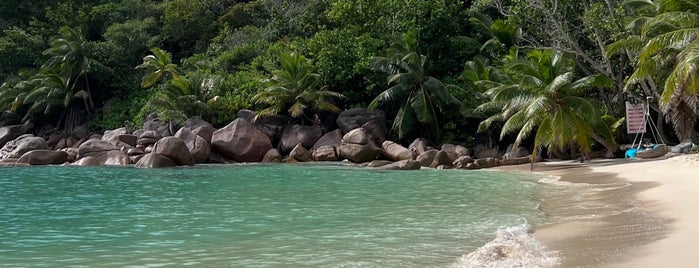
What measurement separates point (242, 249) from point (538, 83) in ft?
49.6

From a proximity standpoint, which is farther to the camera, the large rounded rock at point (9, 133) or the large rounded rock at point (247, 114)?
the large rounded rock at point (9, 133)

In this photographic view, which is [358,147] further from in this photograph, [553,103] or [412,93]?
[553,103]

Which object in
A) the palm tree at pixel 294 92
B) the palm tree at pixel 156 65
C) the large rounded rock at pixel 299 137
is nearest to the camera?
the large rounded rock at pixel 299 137

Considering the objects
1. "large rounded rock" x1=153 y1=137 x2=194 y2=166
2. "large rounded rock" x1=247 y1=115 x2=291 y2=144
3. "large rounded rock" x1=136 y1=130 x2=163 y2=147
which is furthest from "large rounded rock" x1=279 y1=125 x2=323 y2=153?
"large rounded rock" x1=136 y1=130 x2=163 y2=147

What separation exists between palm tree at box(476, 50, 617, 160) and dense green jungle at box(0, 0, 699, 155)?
59 millimetres

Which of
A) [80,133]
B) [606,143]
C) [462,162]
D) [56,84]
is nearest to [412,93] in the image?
[462,162]

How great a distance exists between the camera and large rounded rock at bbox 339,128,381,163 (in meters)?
26.2

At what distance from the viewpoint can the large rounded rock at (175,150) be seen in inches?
1008

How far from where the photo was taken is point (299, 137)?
1145 inches

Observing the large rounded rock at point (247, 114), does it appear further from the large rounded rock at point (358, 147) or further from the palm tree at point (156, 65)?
the palm tree at point (156, 65)

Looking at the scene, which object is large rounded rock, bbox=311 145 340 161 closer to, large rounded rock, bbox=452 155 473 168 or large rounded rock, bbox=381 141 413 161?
large rounded rock, bbox=381 141 413 161

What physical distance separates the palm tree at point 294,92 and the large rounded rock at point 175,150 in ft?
15.5

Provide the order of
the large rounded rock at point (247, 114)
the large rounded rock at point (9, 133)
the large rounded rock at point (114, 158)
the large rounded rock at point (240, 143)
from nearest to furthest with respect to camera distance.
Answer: the large rounded rock at point (114, 158) → the large rounded rock at point (240, 143) → the large rounded rock at point (247, 114) → the large rounded rock at point (9, 133)

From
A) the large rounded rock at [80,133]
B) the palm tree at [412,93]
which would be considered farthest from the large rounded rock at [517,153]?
the large rounded rock at [80,133]
